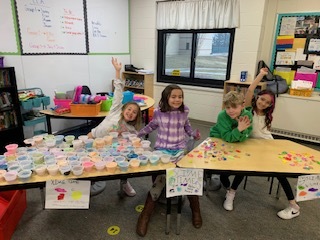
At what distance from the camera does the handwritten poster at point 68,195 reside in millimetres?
1436

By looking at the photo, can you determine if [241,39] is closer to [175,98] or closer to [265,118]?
[265,118]

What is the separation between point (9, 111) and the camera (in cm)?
329

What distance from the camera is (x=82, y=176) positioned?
1.45 metres

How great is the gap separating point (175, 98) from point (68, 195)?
107 cm

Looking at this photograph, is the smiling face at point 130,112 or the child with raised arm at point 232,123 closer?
the child with raised arm at point 232,123

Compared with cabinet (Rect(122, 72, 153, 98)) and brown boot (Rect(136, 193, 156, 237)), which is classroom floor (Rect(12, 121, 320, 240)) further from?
cabinet (Rect(122, 72, 153, 98))

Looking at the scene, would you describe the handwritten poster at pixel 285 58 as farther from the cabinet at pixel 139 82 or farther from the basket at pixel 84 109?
the basket at pixel 84 109

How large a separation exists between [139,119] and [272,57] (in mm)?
2985

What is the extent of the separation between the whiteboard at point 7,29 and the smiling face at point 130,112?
90.0 inches

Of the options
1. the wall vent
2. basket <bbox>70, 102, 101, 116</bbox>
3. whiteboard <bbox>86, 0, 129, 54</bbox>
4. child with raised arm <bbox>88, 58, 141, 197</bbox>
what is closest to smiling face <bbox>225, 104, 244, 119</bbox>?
child with raised arm <bbox>88, 58, 141, 197</bbox>

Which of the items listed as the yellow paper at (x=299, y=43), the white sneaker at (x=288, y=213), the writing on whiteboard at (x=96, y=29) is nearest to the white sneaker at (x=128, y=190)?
the white sneaker at (x=288, y=213)

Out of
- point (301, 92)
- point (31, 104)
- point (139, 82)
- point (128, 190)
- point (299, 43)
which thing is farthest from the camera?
point (139, 82)

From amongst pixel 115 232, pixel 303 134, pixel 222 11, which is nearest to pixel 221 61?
pixel 222 11

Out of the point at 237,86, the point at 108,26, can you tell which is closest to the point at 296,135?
the point at 237,86
